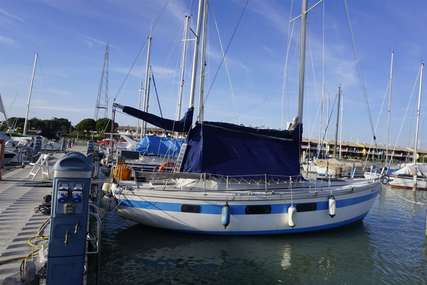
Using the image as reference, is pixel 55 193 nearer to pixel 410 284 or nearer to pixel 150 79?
pixel 410 284

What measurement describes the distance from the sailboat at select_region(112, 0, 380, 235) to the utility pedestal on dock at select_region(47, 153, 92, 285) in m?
6.26

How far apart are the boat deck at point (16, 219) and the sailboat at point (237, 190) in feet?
9.66

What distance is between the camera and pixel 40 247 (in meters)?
7.84

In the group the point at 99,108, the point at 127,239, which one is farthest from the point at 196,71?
the point at 99,108

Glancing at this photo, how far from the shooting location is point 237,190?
13.6 metres

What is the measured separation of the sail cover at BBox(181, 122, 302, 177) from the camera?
13.6 m

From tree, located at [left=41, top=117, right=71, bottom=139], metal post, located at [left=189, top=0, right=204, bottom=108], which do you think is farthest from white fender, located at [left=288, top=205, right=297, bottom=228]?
tree, located at [left=41, top=117, right=71, bottom=139]

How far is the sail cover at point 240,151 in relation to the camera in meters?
13.6

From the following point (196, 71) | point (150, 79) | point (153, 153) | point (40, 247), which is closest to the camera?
point (40, 247)

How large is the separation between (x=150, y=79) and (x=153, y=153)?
9.85 meters

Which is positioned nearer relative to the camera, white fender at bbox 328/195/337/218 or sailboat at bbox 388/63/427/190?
white fender at bbox 328/195/337/218

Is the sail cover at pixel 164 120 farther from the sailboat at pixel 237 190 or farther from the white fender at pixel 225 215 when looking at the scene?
the white fender at pixel 225 215

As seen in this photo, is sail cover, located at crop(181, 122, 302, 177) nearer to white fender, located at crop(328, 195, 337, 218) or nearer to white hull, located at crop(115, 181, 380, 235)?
white hull, located at crop(115, 181, 380, 235)

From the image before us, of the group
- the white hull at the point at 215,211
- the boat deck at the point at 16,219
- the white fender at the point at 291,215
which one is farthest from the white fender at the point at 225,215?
the boat deck at the point at 16,219
